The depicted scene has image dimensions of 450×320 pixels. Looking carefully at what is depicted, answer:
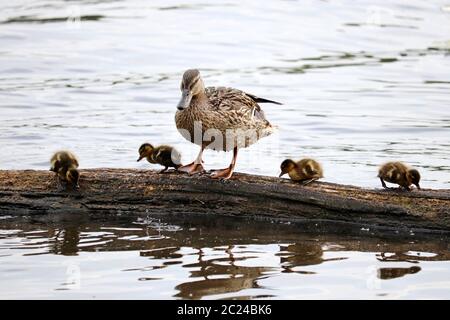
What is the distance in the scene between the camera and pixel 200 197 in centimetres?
760

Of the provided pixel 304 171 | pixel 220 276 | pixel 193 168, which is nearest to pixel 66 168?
pixel 193 168

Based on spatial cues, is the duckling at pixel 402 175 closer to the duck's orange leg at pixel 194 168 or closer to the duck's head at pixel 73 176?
the duck's orange leg at pixel 194 168

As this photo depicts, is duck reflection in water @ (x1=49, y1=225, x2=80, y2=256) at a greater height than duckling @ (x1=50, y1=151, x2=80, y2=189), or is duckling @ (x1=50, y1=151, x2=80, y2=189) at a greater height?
duckling @ (x1=50, y1=151, x2=80, y2=189)

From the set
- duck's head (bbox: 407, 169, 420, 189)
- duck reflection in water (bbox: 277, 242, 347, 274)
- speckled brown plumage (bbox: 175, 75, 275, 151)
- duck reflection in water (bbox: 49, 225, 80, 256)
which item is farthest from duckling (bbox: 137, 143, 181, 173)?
duck's head (bbox: 407, 169, 420, 189)

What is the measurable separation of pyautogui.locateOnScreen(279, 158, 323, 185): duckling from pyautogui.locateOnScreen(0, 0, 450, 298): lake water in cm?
43

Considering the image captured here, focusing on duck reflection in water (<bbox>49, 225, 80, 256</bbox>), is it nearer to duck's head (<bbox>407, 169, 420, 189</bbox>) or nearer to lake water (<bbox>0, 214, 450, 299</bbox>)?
lake water (<bbox>0, 214, 450, 299</bbox>)

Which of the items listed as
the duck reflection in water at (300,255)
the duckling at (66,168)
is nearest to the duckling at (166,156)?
the duckling at (66,168)

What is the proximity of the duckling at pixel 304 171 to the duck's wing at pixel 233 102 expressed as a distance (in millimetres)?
593

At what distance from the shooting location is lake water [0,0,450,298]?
664 centimetres

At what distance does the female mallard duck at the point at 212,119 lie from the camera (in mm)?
7629

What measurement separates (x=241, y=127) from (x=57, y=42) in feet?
29.9

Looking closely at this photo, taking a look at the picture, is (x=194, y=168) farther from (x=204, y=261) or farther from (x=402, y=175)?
(x=402, y=175)

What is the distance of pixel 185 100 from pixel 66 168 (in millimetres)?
1024

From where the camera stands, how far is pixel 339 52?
1638cm
